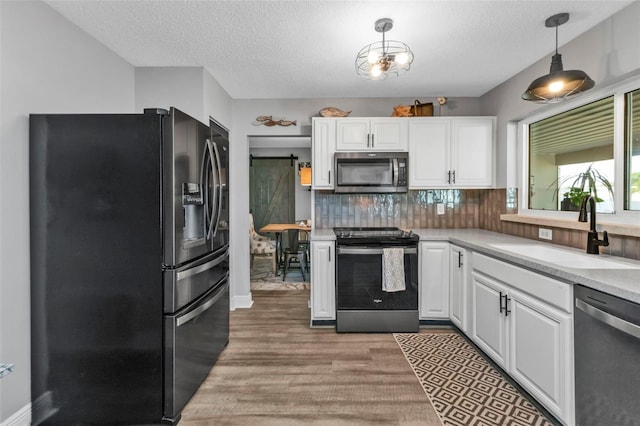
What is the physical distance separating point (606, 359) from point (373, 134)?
259 centimetres

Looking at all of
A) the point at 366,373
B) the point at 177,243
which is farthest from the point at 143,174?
the point at 366,373

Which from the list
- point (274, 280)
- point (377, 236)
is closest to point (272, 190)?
point (274, 280)

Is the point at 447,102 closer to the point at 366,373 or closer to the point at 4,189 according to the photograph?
the point at 366,373

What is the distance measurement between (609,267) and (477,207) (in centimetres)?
209

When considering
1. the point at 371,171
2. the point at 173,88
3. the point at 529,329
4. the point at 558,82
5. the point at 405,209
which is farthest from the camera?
the point at 405,209

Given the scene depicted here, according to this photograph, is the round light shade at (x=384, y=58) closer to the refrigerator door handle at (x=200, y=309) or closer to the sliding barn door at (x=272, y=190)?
the refrigerator door handle at (x=200, y=309)

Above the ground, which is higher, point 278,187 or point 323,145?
point 323,145

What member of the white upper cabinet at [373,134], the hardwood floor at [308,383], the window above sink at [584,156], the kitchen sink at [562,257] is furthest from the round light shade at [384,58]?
the hardwood floor at [308,383]

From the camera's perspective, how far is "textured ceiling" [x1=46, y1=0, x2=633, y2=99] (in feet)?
6.67

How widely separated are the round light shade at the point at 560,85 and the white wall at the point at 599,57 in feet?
0.73

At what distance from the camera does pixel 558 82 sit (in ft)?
6.91

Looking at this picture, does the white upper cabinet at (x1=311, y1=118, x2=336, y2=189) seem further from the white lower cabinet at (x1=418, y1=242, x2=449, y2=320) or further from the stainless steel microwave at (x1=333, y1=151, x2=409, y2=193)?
the white lower cabinet at (x1=418, y1=242, x2=449, y2=320)

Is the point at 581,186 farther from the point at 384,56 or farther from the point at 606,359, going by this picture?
the point at 384,56

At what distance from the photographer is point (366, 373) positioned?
245cm
